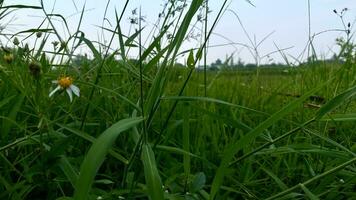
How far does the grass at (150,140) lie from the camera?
968 millimetres

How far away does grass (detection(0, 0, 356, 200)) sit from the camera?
97 cm

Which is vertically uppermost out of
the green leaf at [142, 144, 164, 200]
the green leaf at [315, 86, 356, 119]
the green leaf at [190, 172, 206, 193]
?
the green leaf at [315, 86, 356, 119]

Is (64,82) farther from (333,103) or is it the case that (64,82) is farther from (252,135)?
(333,103)

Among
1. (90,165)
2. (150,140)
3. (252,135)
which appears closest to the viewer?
(90,165)

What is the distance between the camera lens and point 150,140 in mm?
1461

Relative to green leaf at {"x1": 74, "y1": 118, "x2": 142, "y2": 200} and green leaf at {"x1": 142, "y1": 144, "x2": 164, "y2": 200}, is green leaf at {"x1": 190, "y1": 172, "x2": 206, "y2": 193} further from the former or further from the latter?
green leaf at {"x1": 74, "y1": 118, "x2": 142, "y2": 200}

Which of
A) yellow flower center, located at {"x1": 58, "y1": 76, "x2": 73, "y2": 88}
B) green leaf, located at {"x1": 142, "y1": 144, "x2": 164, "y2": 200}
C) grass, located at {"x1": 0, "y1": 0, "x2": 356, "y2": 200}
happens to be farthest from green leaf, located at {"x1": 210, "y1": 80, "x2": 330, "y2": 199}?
yellow flower center, located at {"x1": 58, "y1": 76, "x2": 73, "y2": 88}

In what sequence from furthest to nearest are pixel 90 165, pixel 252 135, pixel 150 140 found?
pixel 150 140, pixel 252 135, pixel 90 165

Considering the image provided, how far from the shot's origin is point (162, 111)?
159 cm

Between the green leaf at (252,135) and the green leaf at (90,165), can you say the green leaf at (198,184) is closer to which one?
the green leaf at (252,135)

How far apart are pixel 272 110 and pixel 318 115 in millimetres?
885

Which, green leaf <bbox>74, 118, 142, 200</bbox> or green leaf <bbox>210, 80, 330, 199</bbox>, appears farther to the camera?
green leaf <bbox>210, 80, 330, 199</bbox>

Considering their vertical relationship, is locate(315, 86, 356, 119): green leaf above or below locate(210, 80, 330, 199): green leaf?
above

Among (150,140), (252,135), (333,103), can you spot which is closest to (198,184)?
(252,135)
